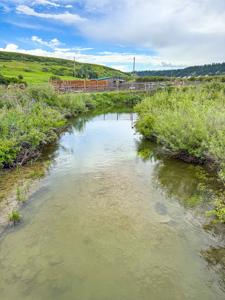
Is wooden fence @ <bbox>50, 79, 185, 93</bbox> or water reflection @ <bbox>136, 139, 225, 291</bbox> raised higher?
wooden fence @ <bbox>50, 79, 185, 93</bbox>

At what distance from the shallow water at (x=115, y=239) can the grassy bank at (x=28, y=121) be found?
6.92 ft

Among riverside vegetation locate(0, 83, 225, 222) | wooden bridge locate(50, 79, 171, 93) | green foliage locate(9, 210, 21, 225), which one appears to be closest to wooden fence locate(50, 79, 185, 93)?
wooden bridge locate(50, 79, 171, 93)

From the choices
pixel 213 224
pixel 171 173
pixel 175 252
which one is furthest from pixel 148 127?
pixel 175 252

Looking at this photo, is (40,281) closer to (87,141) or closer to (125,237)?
(125,237)

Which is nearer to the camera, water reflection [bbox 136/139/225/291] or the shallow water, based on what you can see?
the shallow water

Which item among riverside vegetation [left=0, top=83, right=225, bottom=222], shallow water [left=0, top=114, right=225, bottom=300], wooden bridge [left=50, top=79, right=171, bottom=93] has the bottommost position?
shallow water [left=0, top=114, right=225, bottom=300]

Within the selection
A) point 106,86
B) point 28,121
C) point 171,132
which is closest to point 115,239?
point 171,132

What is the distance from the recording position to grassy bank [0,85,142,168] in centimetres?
1271

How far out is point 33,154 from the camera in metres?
14.3

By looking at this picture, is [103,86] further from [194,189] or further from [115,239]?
[115,239]

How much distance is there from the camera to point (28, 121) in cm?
1554

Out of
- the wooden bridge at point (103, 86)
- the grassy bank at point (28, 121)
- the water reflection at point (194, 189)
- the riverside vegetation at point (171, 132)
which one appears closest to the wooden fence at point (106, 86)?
the wooden bridge at point (103, 86)

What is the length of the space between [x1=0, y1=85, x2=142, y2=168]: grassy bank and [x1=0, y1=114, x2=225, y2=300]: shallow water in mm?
2108

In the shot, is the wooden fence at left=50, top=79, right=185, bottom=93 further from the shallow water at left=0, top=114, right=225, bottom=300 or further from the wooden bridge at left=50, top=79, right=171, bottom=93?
the shallow water at left=0, top=114, right=225, bottom=300
